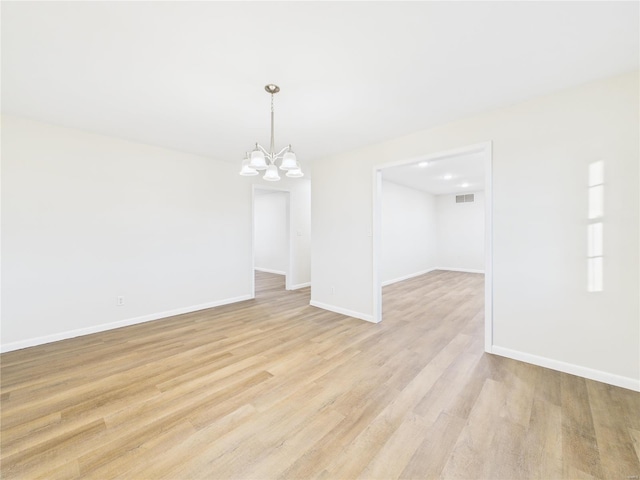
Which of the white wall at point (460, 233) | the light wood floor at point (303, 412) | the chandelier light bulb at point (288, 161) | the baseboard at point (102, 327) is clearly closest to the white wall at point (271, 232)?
the baseboard at point (102, 327)

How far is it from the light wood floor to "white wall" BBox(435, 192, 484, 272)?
5591 millimetres

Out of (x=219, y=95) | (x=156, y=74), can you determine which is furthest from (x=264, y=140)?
(x=156, y=74)

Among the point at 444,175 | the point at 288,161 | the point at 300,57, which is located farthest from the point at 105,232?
the point at 444,175

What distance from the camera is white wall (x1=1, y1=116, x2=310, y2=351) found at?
115 inches

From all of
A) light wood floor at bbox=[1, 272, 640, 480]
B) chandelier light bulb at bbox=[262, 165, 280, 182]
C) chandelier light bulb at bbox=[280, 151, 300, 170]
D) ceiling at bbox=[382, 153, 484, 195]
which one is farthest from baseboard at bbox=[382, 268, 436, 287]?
chandelier light bulb at bbox=[280, 151, 300, 170]

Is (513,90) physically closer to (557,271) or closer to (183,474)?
(557,271)

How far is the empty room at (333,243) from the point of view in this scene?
1552mm

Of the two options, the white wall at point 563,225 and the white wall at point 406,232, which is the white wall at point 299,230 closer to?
the white wall at point 406,232

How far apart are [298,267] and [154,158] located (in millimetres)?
3487

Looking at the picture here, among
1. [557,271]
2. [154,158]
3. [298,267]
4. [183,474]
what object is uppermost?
[154,158]

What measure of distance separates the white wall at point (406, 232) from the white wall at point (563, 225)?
11.6ft

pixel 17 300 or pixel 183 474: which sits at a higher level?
pixel 17 300

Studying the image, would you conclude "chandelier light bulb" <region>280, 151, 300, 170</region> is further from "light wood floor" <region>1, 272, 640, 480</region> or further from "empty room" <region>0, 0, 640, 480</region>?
"light wood floor" <region>1, 272, 640, 480</region>

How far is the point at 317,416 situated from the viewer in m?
1.82
